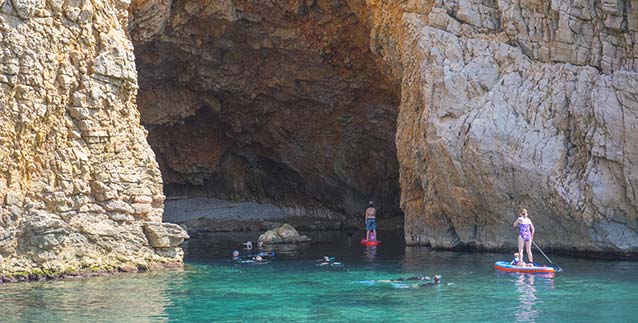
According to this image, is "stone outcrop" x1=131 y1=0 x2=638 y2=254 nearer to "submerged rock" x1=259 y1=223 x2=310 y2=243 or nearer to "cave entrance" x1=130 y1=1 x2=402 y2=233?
"cave entrance" x1=130 y1=1 x2=402 y2=233

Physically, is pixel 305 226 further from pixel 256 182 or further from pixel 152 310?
pixel 152 310

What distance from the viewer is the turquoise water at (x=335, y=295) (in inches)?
683

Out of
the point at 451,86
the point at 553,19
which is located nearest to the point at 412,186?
the point at 451,86

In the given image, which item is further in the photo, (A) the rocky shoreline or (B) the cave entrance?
(A) the rocky shoreline

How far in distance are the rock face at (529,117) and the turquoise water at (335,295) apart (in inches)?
69.6

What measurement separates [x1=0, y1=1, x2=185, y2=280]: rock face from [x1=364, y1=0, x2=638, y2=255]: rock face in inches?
383

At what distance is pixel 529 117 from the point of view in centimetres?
2831

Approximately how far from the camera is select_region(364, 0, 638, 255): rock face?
2688 centimetres

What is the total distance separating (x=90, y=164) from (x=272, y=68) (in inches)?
655

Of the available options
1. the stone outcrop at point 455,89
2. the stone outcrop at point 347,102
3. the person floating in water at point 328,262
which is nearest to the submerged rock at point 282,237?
the stone outcrop at point 455,89

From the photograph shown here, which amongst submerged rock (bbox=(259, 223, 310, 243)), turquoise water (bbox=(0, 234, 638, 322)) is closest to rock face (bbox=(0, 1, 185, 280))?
turquoise water (bbox=(0, 234, 638, 322))

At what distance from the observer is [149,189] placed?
2544 cm

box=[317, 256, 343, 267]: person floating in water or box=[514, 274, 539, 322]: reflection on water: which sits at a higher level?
box=[317, 256, 343, 267]: person floating in water

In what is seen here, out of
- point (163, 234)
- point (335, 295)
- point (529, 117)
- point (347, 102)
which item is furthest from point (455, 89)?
point (347, 102)
